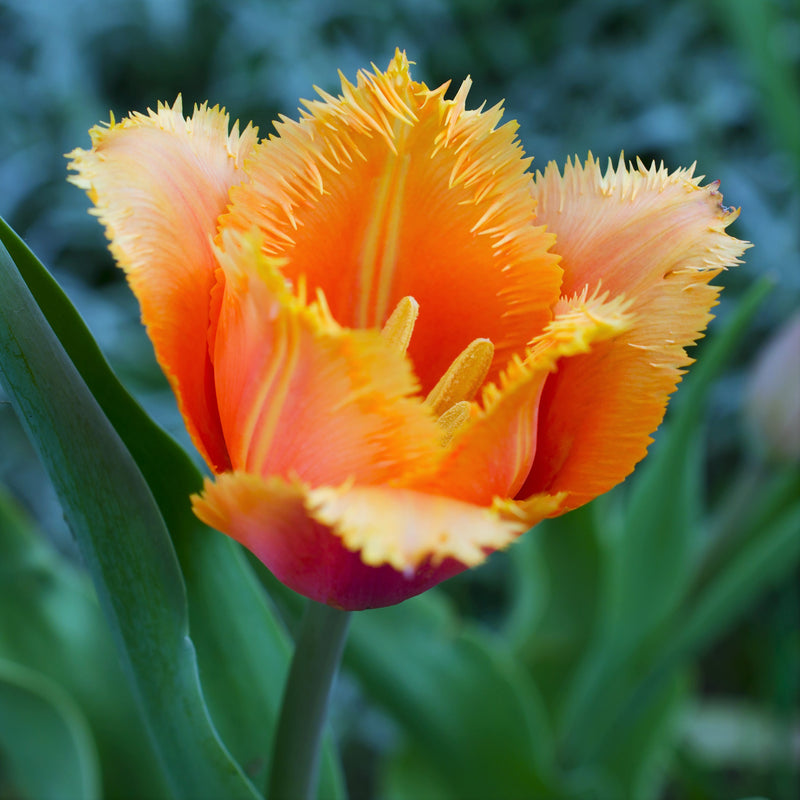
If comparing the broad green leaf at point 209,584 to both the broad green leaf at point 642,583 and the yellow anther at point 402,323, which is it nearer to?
the yellow anther at point 402,323

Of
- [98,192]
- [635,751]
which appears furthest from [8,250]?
[635,751]

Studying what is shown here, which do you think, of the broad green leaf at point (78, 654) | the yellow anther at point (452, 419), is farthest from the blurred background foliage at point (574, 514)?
the yellow anther at point (452, 419)

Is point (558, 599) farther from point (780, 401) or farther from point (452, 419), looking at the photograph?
point (452, 419)

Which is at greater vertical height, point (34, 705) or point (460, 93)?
point (460, 93)

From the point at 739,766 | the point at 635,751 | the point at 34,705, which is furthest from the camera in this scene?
the point at 739,766

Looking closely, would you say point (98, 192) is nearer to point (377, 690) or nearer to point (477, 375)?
point (477, 375)

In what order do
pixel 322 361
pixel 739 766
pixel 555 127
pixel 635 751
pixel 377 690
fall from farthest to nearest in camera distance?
pixel 555 127, pixel 739 766, pixel 635 751, pixel 377 690, pixel 322 361

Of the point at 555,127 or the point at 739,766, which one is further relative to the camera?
the point at 555,127

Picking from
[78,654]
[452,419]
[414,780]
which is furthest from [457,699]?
[452,419]
